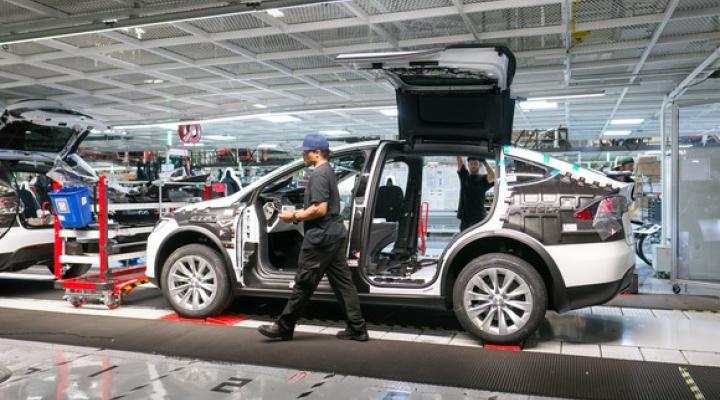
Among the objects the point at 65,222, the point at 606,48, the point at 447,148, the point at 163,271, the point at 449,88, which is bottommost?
the point at 163,271

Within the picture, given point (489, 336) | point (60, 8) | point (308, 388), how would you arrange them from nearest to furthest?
point (308, 388) → point (489, 336) → point (60, 8)

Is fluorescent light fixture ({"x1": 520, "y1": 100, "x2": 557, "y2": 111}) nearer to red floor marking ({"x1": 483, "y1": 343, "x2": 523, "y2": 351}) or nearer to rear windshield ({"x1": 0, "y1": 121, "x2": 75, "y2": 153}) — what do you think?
red floor marking ({"x1": 483, "y1": 343, "x2": 523, "y2": 351})

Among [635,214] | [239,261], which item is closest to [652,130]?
[635,214]

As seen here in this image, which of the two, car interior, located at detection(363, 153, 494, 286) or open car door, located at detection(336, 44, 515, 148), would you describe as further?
car interior, located at detection(363, 153, 494, 286)

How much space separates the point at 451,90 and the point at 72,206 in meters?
4.18

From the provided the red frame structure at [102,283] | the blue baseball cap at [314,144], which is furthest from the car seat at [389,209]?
the red frame structure at [102,283]

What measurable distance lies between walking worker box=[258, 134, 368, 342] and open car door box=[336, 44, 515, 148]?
33.5 inches

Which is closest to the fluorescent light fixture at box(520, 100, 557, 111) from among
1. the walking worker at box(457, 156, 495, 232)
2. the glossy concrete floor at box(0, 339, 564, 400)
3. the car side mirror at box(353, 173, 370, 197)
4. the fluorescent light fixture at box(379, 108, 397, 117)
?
the fluorescent light fixture at box(379, 108, 397, 117)

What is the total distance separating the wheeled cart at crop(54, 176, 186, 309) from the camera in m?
6.13

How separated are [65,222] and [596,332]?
549 centimetres

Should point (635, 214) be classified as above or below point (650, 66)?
below

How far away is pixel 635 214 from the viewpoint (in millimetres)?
11742

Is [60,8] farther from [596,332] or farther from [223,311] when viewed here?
[596,332]

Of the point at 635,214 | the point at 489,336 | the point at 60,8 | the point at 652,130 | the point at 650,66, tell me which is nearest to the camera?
the point at 489,336
